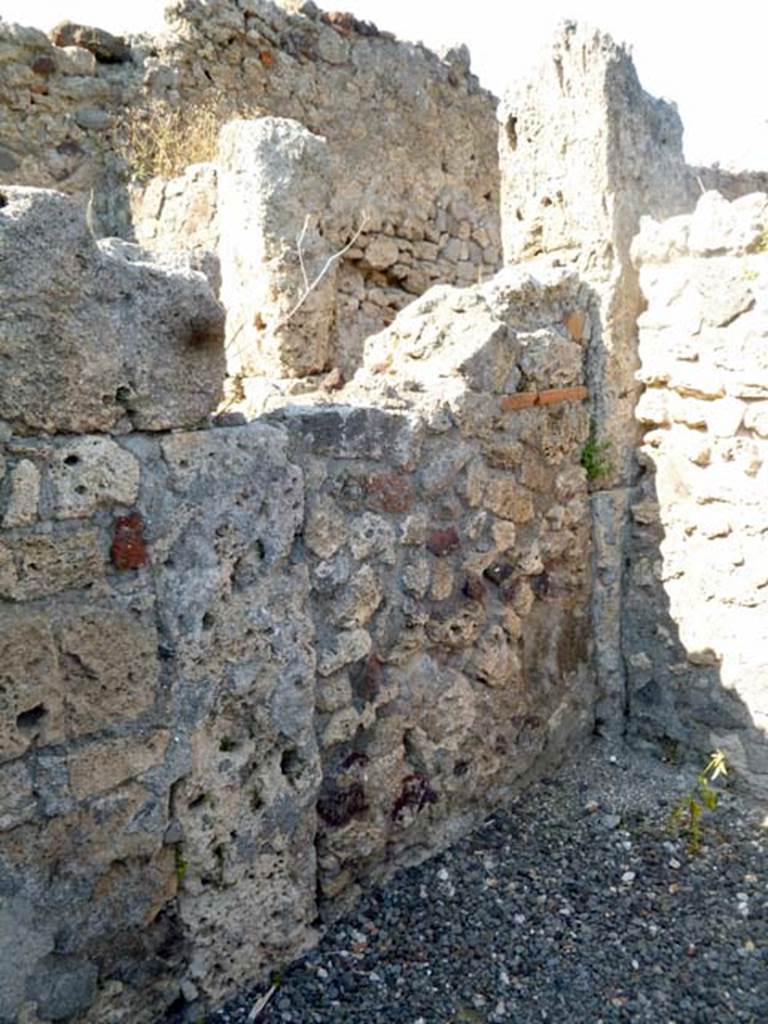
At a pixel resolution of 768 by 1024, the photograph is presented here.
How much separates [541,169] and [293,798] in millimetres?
2474

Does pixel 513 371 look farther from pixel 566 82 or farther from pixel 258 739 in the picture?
pixel 258 739

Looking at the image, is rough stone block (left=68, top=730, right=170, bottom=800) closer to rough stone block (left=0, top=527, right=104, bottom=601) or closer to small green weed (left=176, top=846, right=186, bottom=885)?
small green weed (left=176, top=846, right=186, bottom=885)

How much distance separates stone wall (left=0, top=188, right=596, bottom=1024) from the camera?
1724 mm

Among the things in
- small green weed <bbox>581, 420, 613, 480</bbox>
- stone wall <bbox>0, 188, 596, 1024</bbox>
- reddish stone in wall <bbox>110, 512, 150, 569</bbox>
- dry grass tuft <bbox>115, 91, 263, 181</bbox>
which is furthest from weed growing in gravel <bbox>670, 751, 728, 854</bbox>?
dry grass tuft <bbox>115, 91, 263, 181</bbox>

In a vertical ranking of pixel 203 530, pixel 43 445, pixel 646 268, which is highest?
pixel 646 268

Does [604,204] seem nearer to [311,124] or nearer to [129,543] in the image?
[129,543]

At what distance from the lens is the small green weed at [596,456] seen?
10.7 feet

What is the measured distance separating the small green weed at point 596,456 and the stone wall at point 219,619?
0.35 m

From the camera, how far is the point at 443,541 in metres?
2.64

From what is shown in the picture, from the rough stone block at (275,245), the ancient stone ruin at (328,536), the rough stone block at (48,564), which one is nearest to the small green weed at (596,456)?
the ancient stone ruin at (328,536)

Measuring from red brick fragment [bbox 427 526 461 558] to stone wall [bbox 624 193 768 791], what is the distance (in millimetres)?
949

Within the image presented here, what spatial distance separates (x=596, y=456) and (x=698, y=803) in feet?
4.11

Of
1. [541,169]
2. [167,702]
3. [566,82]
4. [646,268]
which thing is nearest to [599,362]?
[646,268]

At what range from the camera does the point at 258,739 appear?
213cm
